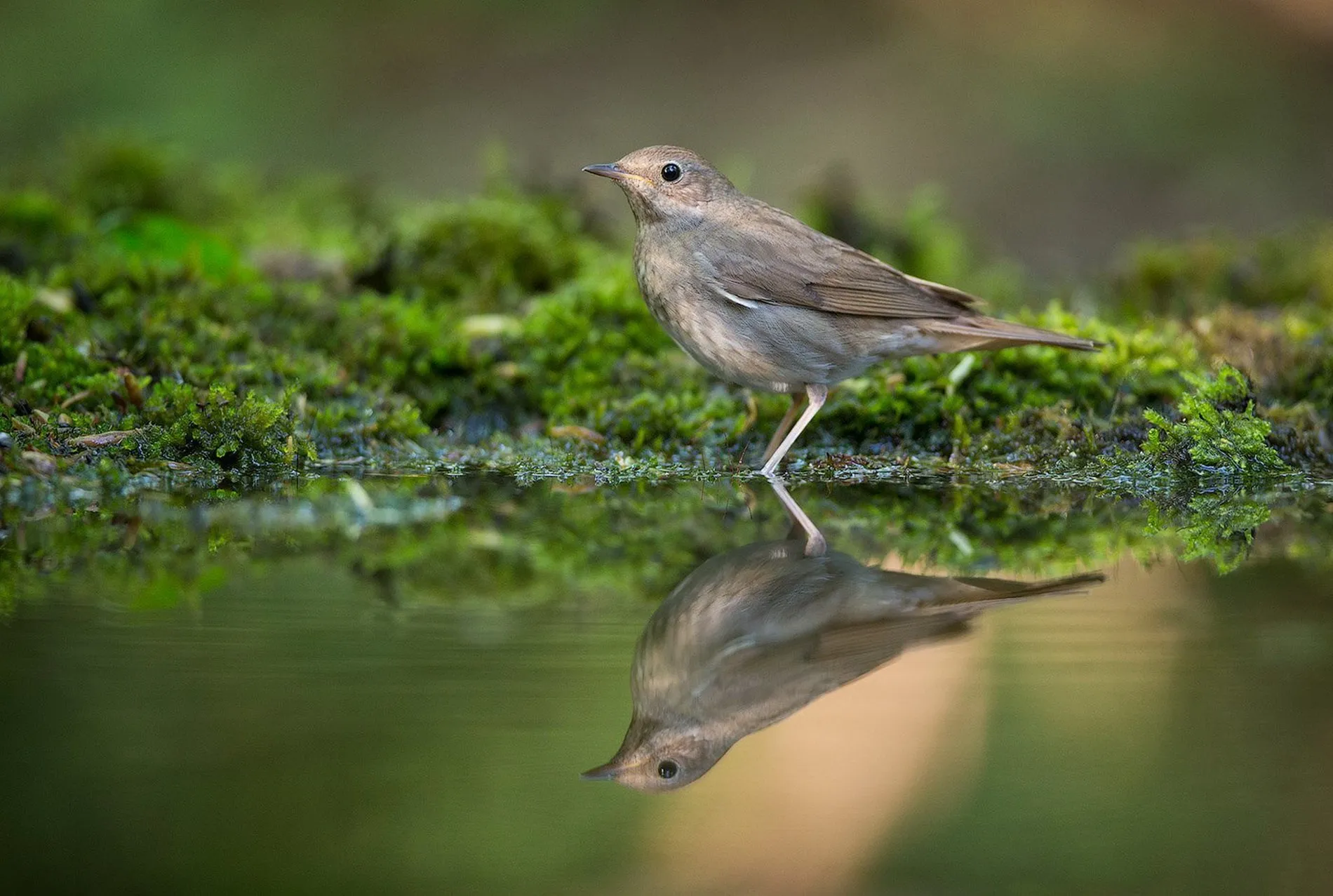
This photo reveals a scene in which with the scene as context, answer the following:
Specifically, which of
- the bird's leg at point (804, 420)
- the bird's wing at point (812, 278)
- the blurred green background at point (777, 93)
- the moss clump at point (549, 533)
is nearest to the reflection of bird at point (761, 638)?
the moss clump at point (549, 533)

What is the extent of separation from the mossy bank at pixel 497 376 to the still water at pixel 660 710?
1.20 m

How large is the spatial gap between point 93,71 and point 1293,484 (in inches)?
Result: 546

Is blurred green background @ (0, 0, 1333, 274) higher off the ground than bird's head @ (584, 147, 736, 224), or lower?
lower

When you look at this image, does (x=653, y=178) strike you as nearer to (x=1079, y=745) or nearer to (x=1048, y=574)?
(x=1048, y=574)

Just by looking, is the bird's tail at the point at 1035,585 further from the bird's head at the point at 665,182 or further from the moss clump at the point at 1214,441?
the bird's head at the point at 665,182

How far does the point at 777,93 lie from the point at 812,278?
12.9 meters

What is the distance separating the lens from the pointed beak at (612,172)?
595 cm

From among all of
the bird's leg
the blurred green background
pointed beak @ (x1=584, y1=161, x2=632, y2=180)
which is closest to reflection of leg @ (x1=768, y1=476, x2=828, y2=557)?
the bird's leg

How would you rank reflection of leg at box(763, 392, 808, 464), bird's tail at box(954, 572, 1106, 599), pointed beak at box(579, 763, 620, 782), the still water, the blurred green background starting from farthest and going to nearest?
the blurred green background, reflection of leg at box(763, 392, 808, 464), bird's tail at box(954, 572, 1106, 599), pointed beak at box(579, 763, 620, 782), the still water

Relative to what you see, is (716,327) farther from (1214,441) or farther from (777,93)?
(777,93)

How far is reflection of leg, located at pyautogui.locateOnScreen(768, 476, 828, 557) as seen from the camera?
3.94 m

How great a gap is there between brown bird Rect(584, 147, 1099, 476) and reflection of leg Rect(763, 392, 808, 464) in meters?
0.01

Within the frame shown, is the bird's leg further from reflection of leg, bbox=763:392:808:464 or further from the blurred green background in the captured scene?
the blurred green background

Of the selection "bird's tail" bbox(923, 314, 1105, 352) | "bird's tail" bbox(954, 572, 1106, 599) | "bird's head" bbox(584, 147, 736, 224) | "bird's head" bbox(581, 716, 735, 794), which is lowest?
"bird's tail" bbox(954, 572, 1106, 599)
